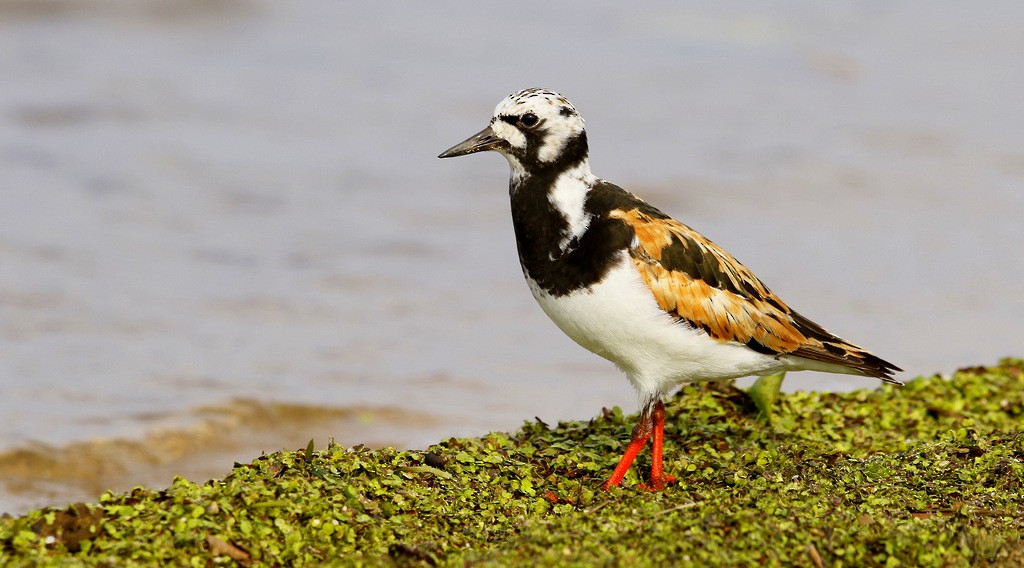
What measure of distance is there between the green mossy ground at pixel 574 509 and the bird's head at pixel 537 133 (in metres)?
1.60

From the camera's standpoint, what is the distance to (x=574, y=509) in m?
5.55

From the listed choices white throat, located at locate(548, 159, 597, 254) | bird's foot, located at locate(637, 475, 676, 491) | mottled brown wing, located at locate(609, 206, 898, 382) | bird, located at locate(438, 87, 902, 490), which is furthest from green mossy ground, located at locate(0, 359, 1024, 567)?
white throat, located at locate(548, 159, 597, 254)

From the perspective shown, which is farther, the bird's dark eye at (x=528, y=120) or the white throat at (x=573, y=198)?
the bird's dark eye at (x=528, y=120)

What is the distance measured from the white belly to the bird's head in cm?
66

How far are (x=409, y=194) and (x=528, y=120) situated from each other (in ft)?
26.0

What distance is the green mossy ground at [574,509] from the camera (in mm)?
4625

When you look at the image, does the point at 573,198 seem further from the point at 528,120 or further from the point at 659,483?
the point at 659,483

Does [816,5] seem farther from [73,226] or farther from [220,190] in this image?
[73,226]

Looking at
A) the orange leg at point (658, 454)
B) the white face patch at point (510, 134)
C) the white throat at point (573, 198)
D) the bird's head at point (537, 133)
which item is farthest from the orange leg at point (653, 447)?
the white face patch at point (510, 134)

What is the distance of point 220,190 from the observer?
13.6 meters

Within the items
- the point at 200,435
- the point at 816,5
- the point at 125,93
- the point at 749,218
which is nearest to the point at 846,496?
the point at 200,435

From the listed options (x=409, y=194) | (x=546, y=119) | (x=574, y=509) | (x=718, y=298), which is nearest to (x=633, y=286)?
(x=718, y=298)

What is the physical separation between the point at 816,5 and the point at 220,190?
45.0 feet

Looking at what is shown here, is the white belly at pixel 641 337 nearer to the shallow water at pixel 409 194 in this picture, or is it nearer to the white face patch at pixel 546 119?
the white face patch at pixel 546 119
